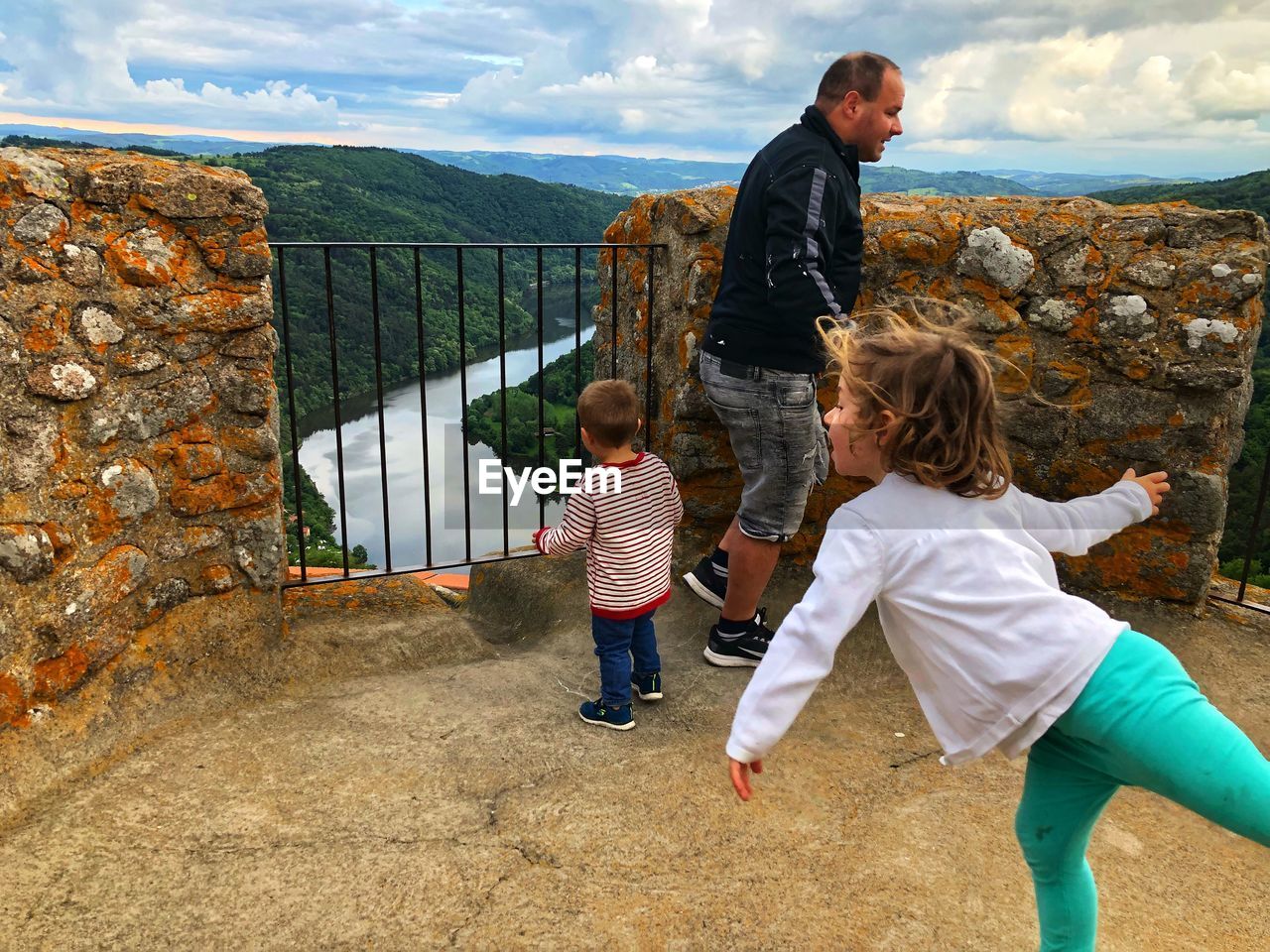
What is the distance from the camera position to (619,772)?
2320mm

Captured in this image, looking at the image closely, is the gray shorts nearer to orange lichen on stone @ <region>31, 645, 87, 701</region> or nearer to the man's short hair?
the man's short hair

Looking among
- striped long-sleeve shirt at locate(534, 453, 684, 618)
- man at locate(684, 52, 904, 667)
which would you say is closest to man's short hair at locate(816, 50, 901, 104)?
man at locate(684, 52, 904, 667)

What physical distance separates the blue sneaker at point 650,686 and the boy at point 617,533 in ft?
0.40

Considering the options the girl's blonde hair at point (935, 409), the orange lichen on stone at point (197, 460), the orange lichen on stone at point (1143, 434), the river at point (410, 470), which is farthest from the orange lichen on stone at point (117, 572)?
the river at point (410, 470)

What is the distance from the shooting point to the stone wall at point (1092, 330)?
2.93 m

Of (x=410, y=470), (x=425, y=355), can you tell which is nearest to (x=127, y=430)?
(x=425, y=355)

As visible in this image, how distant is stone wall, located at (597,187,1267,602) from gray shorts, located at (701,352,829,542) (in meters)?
0.54

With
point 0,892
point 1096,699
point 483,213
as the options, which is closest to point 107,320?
point 0,892

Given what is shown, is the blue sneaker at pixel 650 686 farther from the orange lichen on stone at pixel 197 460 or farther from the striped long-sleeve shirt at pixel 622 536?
the orange lichen on stone at pixel 197 460

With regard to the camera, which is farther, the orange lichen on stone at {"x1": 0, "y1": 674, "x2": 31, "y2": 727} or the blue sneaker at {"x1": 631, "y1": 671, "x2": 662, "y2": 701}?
the blue sneaker at {"x1": 631, "y1": 671, "x2": 662, "y2": 701}

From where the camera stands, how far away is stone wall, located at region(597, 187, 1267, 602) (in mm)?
2934

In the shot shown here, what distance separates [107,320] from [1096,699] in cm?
239

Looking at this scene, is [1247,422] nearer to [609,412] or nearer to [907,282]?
[907,282]

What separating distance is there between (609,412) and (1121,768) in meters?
1.51
